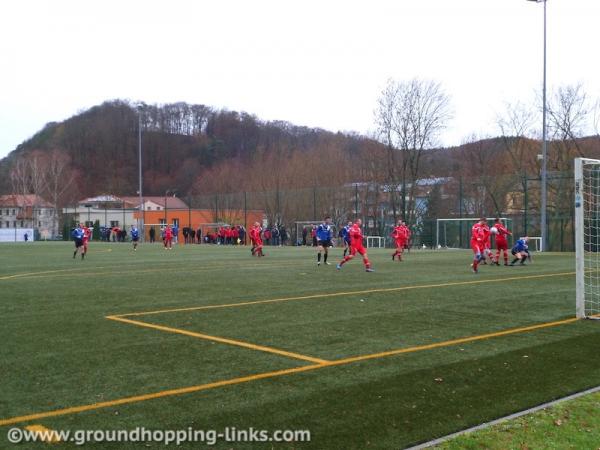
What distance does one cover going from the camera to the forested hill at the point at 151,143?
136500 millimetres

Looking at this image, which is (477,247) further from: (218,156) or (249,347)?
(218,156)

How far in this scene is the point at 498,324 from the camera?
10.8 m

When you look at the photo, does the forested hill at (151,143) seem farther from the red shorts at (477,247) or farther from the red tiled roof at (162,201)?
the red shorts at (477,247)

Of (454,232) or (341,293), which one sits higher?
(454,232)

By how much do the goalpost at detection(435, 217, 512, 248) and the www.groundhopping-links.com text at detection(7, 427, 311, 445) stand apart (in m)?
42.4

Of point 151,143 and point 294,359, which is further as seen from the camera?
point 151,143

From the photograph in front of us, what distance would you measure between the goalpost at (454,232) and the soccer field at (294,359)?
103 feet

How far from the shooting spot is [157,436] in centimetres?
523

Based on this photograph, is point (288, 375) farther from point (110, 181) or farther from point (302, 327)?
point (110, 181)

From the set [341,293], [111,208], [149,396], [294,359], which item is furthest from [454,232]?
[111,208]

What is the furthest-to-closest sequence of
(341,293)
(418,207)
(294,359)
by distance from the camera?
1. (418,207)
2. (341,293)
3. (294,359)

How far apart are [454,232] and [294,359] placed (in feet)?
135

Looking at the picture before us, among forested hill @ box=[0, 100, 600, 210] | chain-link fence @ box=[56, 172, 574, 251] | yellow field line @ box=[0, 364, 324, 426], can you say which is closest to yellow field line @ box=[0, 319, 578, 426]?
yellow field line @ box=[0, 364, 324, 426]

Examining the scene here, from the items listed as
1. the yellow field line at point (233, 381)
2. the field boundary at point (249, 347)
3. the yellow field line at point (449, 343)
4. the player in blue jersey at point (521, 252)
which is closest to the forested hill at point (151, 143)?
the player in blue jersey at point (521, 252)
